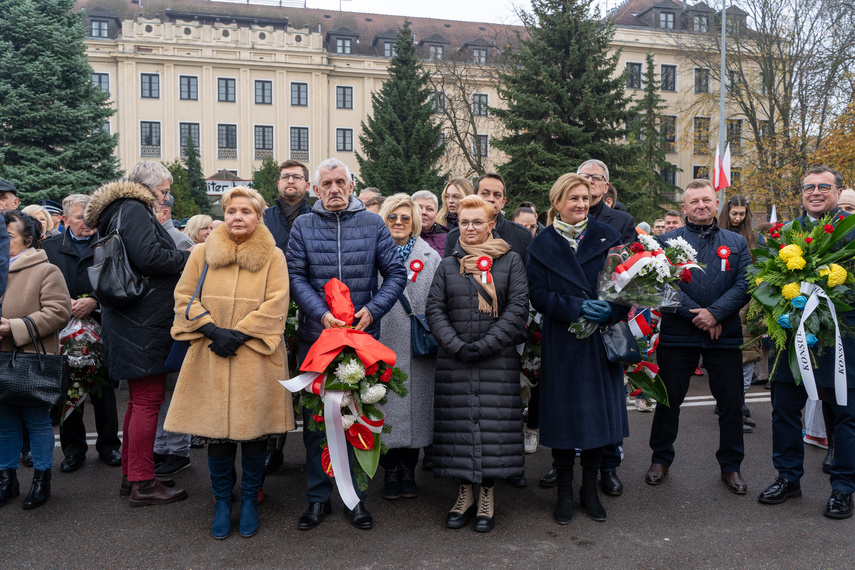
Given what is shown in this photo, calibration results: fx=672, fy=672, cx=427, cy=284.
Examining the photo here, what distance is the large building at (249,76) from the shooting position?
1837 inches

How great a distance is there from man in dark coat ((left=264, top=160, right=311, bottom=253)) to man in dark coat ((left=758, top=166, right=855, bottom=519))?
418cm

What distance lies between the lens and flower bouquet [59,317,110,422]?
18.2ft

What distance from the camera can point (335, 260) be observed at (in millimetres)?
4730

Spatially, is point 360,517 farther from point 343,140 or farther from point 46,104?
point 343,140

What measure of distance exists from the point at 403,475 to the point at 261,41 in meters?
48.6

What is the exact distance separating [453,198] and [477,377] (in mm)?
2465

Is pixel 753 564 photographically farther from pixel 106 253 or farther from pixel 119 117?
pixel 119 117

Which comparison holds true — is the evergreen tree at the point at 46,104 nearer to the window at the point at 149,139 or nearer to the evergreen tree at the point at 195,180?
the evergreen tree at the point at 195,180

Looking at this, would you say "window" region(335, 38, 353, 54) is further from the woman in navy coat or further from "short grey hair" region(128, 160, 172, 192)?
the woman in navy coat

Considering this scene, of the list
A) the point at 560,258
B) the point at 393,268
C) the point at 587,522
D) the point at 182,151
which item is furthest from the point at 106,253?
the point at 182,151

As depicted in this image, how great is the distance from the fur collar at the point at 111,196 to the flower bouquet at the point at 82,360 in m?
1.25

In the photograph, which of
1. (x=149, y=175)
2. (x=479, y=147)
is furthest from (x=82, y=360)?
(x=479, y=147)

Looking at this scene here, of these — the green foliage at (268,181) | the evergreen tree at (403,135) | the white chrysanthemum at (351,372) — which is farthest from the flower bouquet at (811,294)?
the green foliage at (268,181)

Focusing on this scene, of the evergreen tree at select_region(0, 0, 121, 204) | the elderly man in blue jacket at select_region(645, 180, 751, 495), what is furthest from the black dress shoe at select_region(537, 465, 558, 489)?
the evergreen tree at select_region(0, 0, 121, 204)
